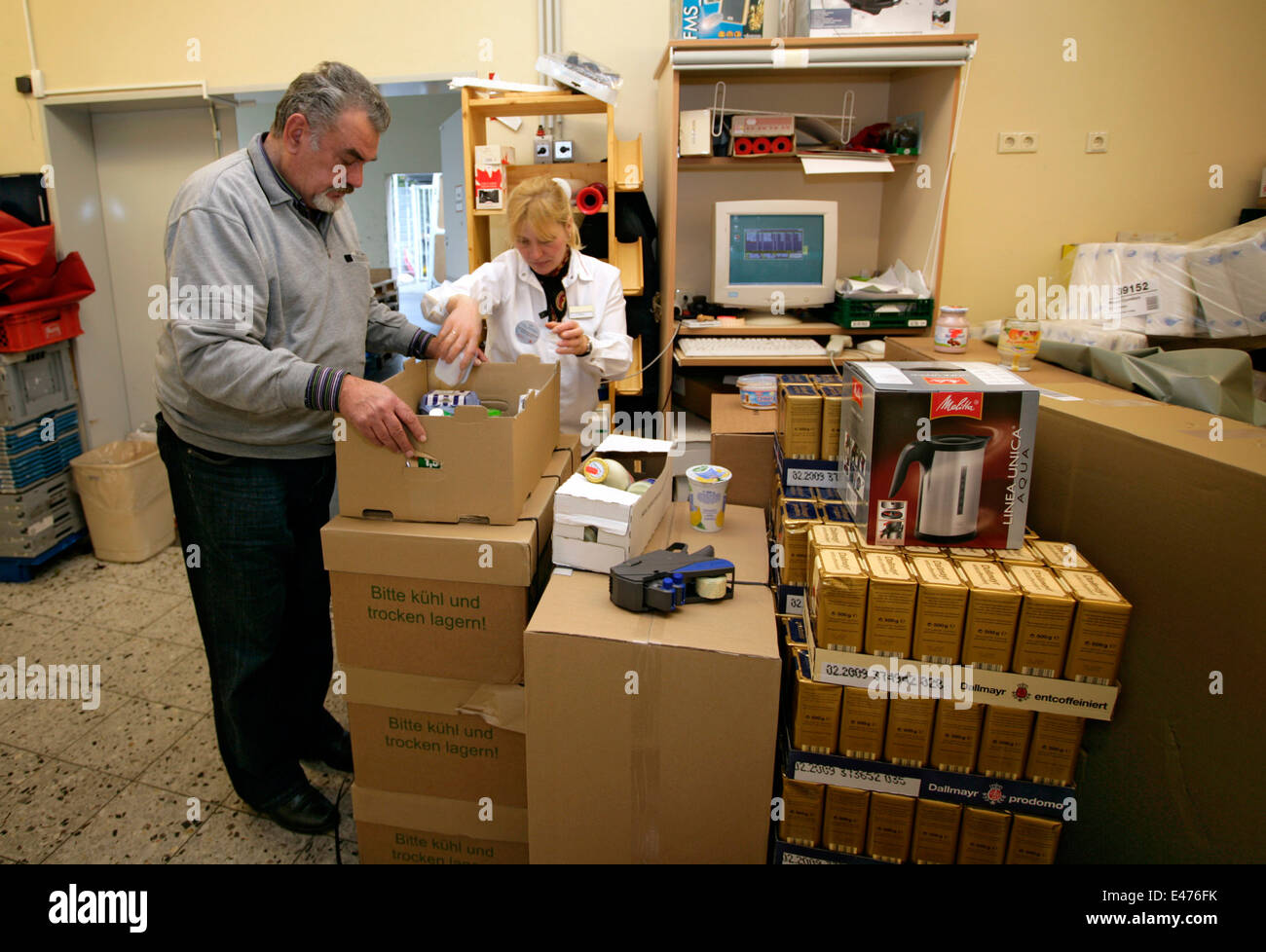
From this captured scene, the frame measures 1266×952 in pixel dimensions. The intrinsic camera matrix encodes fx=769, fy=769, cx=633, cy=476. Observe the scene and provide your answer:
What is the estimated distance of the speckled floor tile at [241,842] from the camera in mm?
1719

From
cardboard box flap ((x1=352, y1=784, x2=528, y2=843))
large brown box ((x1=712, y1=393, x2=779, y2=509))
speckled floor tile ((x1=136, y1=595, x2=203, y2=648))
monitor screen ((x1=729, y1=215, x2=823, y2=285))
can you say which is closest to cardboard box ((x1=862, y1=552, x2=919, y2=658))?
large brown box ((x1=712, y1=393, x2=779, y2=509))

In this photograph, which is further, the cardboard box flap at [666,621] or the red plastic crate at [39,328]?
the red plastic crate at [39,328]

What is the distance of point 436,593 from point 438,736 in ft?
1.00

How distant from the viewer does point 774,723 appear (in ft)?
3.81

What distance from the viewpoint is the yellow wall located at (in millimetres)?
2973

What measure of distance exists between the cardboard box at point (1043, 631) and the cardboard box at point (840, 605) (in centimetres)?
23

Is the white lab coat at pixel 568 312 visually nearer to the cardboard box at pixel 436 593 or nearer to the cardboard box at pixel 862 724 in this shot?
the cardboard box at pixel 436 593

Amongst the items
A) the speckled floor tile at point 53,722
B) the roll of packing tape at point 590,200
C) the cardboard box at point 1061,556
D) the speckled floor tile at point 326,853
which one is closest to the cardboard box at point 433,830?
the speckled floor tile at point 326,853

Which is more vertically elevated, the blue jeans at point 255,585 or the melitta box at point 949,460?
the melitta box at point 949,460

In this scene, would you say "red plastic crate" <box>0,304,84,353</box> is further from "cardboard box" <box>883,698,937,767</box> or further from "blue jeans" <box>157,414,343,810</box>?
"cardboard box" <box>883,698,937,767</box>

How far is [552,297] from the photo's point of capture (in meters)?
2.41

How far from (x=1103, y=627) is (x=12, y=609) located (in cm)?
348

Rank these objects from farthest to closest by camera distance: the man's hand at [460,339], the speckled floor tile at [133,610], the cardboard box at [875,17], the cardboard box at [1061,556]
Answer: the speckled floor tile at [133,610]
the cardboard box at [875,17]
the man's hand at [460,339]
the cardboard box at [1061,556]
